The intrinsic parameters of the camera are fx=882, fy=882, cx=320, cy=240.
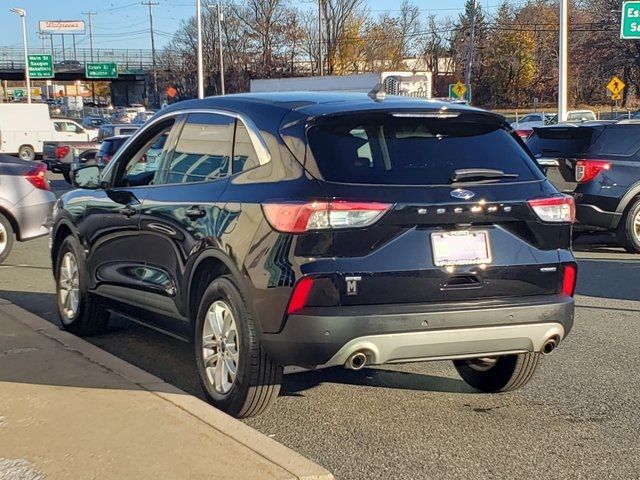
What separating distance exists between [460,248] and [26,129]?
34.2 m

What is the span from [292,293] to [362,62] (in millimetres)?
60814

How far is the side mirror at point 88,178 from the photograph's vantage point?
6816 millimetres

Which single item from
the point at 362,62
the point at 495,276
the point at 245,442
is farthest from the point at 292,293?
the point at 362,62

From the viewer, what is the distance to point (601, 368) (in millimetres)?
6223

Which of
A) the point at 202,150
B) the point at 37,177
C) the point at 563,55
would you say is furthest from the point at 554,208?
the point at 563,55

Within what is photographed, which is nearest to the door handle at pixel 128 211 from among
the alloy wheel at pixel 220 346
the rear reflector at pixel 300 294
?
the alloy wheel at pixel 220 346

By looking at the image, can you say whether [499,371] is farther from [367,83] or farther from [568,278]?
[367,83]

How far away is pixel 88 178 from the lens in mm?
6887

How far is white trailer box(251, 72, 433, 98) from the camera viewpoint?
2538 centimetres

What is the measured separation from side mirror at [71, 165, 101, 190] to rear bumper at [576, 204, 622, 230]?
288 inches

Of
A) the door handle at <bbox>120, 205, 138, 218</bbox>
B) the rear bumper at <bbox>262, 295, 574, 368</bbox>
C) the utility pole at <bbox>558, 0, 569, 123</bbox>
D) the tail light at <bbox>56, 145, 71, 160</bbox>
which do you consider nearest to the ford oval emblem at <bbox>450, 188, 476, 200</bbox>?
the rear bumper at <bbox>262, 295, 574, 368</bbox>

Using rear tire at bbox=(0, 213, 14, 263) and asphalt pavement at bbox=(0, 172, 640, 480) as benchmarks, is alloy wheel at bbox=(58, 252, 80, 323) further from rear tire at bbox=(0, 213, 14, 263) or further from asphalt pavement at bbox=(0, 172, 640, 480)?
rear tire at bbox=(0, 213, 14, 263)

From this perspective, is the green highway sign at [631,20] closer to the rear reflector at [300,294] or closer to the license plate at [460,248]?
the license plate at [460,248]

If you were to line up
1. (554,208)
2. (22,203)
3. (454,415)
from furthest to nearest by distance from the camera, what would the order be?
(22,203), (454,415), (554,208)
